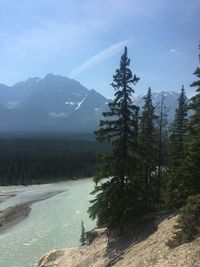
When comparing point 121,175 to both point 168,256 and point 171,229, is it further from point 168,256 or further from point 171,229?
point 168,256

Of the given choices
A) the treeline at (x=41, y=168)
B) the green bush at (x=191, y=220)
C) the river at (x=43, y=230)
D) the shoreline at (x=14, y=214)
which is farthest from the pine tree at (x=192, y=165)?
the treeline at (x=41, y=168)

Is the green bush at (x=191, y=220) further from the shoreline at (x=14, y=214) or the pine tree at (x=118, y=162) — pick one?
the shoreline at (x=14, y=214)

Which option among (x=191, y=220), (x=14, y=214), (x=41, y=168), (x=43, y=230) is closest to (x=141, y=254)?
(x=191, y=220)

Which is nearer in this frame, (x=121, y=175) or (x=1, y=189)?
(x=121, y=175)

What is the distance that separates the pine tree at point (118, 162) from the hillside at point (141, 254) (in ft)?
8.08

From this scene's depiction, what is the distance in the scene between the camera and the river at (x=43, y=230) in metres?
49.3

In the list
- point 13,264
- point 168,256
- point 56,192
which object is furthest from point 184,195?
point 56,192

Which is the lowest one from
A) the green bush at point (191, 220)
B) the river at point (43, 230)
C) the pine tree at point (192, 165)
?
the river at point (43, 230)

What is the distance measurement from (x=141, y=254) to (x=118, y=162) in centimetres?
850

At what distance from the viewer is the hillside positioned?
2075 cm

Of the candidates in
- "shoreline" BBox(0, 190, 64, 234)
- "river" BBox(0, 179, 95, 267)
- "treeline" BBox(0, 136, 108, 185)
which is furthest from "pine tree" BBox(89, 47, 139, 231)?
"treeline" BBox(0, 136, 108, 185)

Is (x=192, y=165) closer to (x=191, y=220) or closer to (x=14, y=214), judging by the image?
(x=191, y=220)

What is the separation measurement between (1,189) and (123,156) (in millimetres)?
100955

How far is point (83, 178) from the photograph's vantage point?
148500mm
